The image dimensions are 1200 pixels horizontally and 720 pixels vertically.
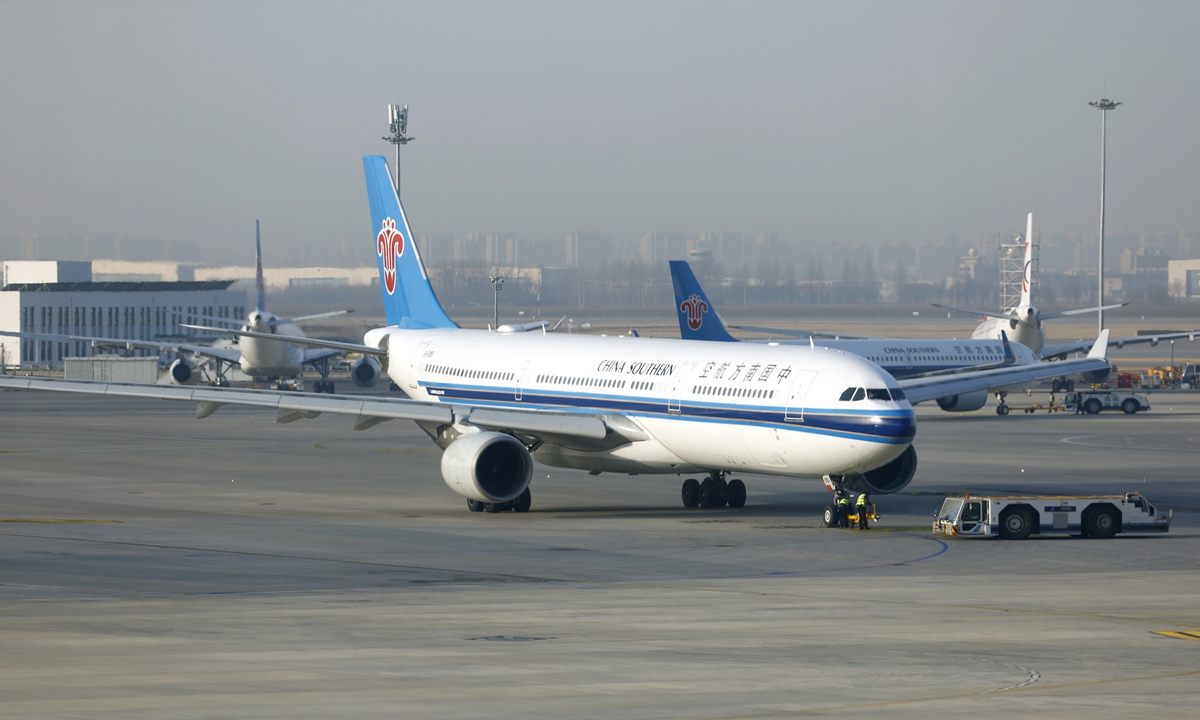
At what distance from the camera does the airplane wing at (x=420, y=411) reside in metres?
35.5

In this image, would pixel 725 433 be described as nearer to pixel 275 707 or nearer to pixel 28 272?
pixel 275 707

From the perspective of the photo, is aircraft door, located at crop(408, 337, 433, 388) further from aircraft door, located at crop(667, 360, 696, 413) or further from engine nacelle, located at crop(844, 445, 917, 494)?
engine nacelle, located at crop(844, 445, 917, 494)

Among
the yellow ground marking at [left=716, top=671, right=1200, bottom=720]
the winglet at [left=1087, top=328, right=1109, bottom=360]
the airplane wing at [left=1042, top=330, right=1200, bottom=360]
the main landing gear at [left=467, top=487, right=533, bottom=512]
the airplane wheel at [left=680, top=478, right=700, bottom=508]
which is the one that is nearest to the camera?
the yellow ground marking at [left=716, top=671, right=1200, bottom=720]

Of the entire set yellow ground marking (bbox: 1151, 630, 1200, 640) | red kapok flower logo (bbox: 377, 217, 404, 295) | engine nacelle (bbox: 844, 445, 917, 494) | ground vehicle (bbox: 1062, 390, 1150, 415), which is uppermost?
red kapok flower logo (bbox: 377, 217, 404, 295)

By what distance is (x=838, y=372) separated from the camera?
32375mm

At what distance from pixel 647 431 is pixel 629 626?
15814mm

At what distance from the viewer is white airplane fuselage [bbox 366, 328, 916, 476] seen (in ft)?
104

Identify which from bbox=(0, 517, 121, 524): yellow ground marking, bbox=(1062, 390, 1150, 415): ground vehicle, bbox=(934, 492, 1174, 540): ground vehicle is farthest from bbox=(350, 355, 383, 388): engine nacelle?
bbox=(934, 492, 1174, 540): ground vehicle

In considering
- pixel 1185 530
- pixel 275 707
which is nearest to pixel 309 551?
pixel 275 707

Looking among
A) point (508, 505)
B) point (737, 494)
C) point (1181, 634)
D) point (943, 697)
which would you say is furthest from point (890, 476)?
point (943, 697)

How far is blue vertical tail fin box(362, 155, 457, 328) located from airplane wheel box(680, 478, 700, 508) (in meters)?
12.8

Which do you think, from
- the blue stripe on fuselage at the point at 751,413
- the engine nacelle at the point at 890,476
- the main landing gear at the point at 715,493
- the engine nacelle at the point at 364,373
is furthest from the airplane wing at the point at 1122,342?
the blue stripe on fuselage at the point at 751,413

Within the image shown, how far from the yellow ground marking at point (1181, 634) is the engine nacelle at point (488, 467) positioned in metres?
17.7

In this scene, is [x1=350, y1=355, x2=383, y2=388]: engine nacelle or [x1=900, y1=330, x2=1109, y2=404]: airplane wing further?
[x1=350, y1=355, x2=383, y2=388]: engine nacelle
